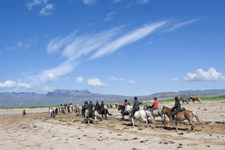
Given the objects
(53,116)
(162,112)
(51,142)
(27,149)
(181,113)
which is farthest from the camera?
(53,116)

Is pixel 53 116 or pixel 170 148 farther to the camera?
pixel 53 116

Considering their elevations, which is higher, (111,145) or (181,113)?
(181,113)

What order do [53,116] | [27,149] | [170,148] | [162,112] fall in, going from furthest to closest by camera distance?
1. [53,116]
2. [162,112]
3. [27,149]
4. [170,148]

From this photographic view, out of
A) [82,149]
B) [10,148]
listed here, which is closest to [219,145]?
[82,149]

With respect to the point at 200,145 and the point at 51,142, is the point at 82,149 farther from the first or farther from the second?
the point at 200,145

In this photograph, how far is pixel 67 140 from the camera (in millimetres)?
A: 12953

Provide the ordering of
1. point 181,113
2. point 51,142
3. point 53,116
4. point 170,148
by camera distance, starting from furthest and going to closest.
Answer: point 53,116, point 181,113, point 51,142, point 170,148

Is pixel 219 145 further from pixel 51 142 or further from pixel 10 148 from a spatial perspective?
pixel 10 148

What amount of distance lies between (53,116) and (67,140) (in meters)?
19.7

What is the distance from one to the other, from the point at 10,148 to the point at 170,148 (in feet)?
29.5

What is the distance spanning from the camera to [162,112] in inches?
724

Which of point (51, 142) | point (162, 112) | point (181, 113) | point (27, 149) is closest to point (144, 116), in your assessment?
point (162, 112)

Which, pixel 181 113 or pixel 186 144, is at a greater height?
pixel 181 113

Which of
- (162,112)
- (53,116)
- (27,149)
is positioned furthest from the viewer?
(53,116)
